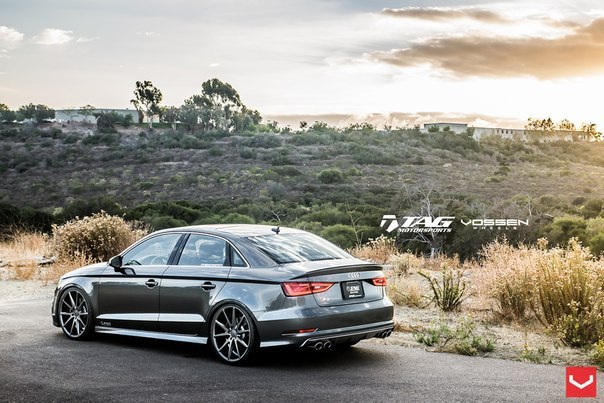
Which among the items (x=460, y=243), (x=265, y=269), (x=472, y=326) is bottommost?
(x=460, y=243)

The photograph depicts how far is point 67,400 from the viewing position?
7.98 meters

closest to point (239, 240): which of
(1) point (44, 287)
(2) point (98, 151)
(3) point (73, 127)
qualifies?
(1) point (44, 287)

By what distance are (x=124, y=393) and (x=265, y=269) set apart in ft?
6.90

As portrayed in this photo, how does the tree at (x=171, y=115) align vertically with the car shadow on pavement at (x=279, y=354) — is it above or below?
above

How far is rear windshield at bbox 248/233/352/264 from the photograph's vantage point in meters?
9.66

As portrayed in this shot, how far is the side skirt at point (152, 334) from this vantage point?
988cm

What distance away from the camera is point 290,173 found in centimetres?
6762

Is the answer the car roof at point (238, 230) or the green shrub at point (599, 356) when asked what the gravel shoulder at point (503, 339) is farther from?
the car roof at point (238, 230)

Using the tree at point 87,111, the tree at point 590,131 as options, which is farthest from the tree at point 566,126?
the tree at point 87,111

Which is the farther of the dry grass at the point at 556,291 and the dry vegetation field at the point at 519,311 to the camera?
the dry grass at the point at 556,291

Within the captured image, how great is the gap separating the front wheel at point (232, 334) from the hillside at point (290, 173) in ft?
98.8

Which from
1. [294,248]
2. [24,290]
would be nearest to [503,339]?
[294,248]

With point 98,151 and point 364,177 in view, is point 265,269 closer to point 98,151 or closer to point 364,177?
point 364,177

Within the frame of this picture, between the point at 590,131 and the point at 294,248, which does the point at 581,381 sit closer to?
the point at 294,248
